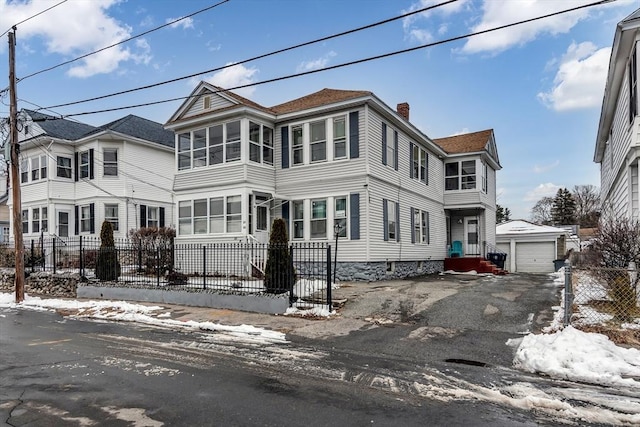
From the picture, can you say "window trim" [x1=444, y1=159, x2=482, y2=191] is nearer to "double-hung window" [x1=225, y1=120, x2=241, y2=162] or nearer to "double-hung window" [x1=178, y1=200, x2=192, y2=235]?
"double-hung window" [x1=225, y1=120, x2=241, y2=162]

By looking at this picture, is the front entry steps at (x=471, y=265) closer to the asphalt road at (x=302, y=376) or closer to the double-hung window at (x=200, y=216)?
the asphalt road at (x=302, y=376)

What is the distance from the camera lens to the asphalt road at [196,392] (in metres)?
4.36

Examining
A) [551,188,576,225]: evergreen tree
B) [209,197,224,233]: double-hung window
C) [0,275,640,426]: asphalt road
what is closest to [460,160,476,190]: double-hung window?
[209,197,224,233]: double-hung window

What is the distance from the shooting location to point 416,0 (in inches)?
354

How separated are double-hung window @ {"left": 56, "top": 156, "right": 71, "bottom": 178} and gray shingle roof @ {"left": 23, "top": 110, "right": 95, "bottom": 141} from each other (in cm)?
117

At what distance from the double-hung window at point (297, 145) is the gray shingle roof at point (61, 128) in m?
14.8

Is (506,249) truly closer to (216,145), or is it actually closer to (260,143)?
(260,143)

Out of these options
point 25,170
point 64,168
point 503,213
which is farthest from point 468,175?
point 503,213

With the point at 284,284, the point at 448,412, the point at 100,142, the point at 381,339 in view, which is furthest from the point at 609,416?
the point at 100,142

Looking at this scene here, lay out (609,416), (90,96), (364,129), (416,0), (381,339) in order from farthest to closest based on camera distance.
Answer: (364,129) → (90,96) → (416,0) → (381,339) → (609,416)

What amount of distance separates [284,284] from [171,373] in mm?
5402

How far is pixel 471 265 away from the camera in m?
22.0

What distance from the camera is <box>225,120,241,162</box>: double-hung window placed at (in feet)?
56.7

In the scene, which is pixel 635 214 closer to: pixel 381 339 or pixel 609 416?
pixel 381 339
